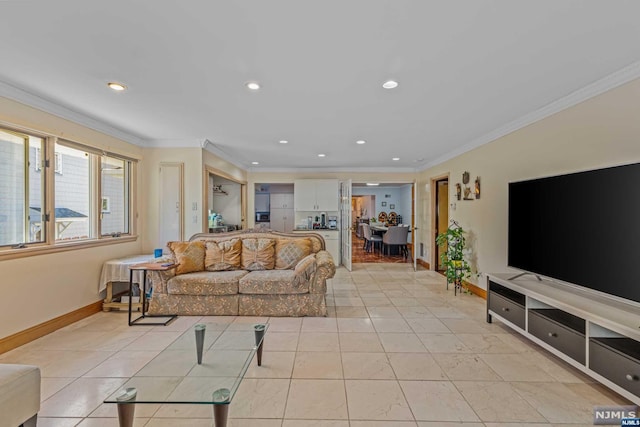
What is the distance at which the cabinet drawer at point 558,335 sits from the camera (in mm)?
2113

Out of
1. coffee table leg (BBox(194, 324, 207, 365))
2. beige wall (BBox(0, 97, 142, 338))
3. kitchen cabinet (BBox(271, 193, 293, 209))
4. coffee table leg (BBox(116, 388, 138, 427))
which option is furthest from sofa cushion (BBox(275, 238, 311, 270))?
kitchen cabinet (BBox(271, 193, 293, 209))

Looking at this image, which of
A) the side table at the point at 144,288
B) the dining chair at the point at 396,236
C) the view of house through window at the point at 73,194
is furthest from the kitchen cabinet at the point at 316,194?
the view of house through window at the point at 73,194

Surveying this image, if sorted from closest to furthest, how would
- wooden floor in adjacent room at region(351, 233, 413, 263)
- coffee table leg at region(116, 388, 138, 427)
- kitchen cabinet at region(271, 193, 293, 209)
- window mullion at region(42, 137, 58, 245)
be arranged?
1. coffee table leg at region(116, 388, 138, 427)
2. window mullion at region(42, 137, 58, 245)
3. wooden floor in adjacent room at region(351, 233, 413, 263)
4. kitchen cabinet at region(271, 193, 293, 209)

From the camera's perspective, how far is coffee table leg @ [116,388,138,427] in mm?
1435

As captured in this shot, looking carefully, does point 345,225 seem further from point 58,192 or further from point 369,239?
point 58,192

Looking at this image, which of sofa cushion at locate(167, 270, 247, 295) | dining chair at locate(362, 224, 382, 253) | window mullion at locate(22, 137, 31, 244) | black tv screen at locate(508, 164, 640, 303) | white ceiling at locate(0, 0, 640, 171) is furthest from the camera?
dining chair at locate(362, 224, 382, 253)

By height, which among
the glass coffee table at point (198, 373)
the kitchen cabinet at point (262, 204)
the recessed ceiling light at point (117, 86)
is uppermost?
the recessed ceiling light at point (117, 86)

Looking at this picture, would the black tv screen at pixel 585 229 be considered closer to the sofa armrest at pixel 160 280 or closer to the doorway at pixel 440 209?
the doorway at pixel 440 209

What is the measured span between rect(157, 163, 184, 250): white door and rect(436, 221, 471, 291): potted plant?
424 cm

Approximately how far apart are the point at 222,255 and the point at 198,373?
2237 millimetres

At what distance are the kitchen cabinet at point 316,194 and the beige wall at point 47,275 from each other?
394 cm

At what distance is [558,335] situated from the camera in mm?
2307

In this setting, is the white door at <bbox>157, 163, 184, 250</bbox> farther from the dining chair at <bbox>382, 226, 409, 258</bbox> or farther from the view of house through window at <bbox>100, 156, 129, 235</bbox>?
the dining chair at <bbox>382, 226, 409, 258</bbox>

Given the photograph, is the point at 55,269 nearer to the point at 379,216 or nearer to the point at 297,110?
the point at 297,110
